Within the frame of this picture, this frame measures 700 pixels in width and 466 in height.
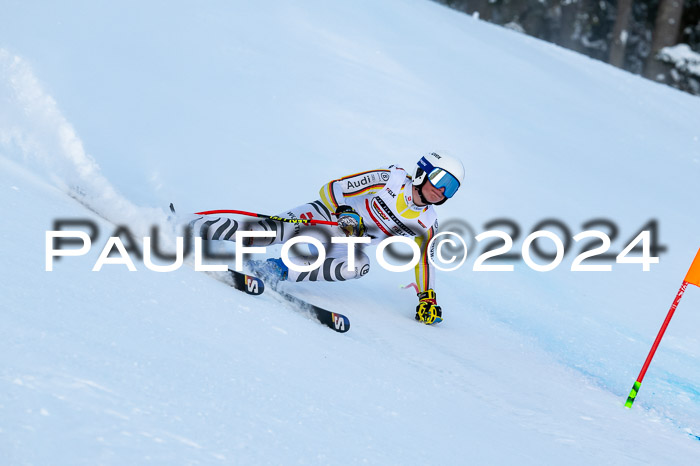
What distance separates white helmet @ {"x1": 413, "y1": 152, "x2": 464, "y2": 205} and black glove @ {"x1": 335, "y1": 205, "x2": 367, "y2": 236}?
420 millimetres

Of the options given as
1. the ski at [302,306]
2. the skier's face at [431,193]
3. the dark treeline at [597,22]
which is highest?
the dark treeline at [597,22]

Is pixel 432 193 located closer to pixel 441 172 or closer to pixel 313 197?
pixel 441 172

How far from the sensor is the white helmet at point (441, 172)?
4344 millimetres

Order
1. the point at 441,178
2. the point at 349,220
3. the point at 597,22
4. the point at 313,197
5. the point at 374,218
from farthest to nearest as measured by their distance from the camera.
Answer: the point at 597,22, the point at 313,197, the point at 374,218, the point at 349,220, the point at 441,178

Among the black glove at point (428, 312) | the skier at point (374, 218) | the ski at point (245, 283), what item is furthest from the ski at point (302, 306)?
the black glove at point (428, 312)

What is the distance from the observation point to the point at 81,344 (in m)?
2.11

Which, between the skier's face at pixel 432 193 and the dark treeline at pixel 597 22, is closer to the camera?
the skier's face at pixel 432 193

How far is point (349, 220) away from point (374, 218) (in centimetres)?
22

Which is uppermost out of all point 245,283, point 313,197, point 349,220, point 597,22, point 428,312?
point 597,22

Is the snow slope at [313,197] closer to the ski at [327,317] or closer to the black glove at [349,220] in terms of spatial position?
the ski at [327,317]

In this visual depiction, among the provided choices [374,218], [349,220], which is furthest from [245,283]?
[374,218]

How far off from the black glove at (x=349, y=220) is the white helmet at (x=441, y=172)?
42 centimetres

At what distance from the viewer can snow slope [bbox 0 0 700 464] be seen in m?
2.10

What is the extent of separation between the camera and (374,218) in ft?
15.4
